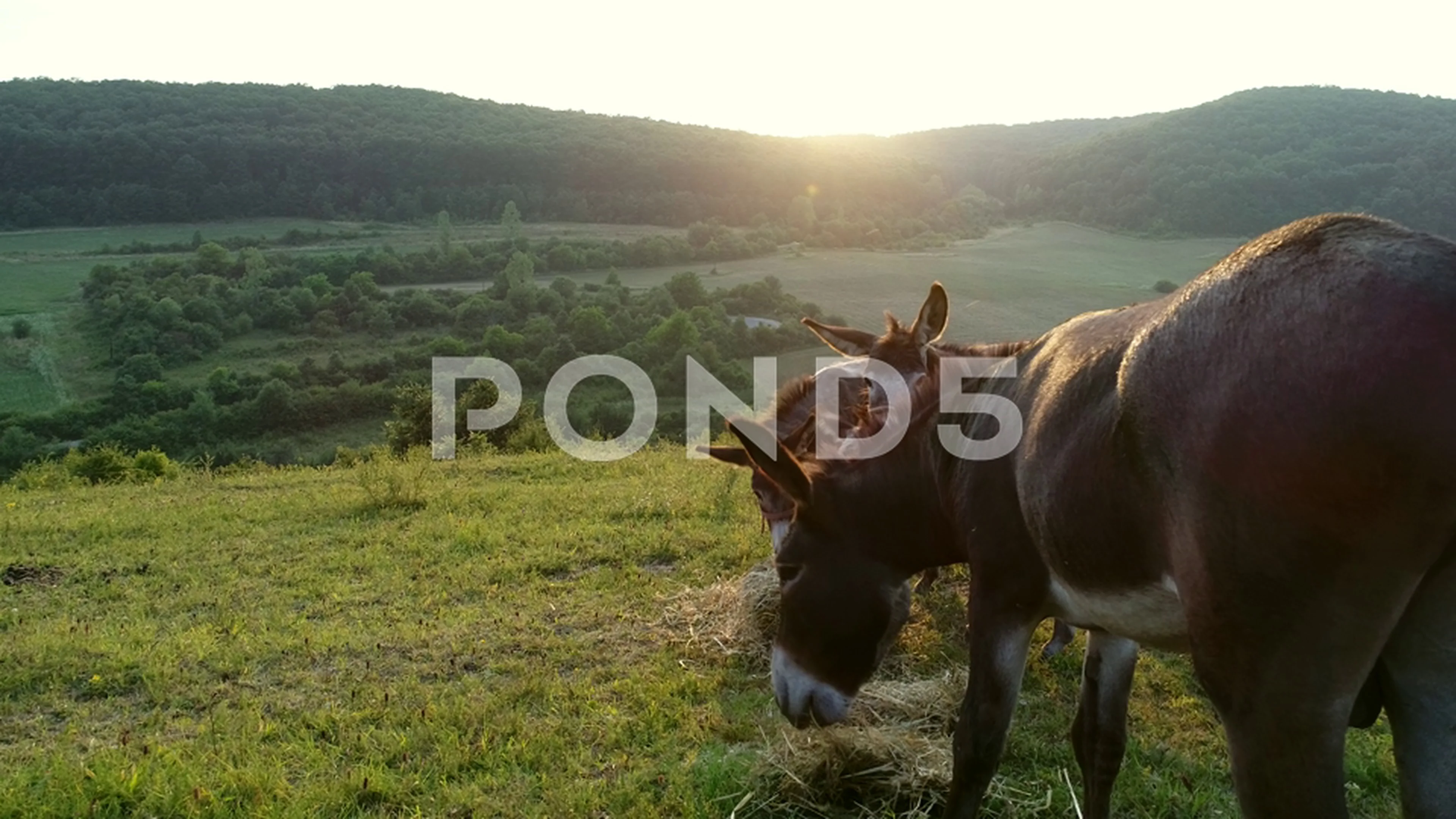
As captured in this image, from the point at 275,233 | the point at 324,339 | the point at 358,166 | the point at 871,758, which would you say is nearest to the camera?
the point at 871,758

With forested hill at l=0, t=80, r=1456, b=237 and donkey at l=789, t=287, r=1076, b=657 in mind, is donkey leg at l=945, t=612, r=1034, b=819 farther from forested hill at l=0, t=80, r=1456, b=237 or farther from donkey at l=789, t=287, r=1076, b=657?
forested hill at l=0, t=80, r=1456, b=237

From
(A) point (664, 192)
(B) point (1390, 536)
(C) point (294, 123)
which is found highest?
(C) point (294, 123)

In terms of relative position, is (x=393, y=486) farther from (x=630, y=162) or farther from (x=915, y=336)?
(x=630, y=162)

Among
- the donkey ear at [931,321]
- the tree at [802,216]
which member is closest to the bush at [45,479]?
the donkey ear at [931,321]

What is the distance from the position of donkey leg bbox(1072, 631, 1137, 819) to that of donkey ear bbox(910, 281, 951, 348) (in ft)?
7.97

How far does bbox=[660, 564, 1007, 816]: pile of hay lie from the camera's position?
383 centimetres

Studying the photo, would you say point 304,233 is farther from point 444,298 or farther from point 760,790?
point 760,790

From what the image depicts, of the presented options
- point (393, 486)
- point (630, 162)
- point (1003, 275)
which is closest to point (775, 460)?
point (393, 486)

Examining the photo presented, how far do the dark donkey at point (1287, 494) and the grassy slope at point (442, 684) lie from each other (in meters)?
2.25

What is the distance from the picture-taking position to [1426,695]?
1745 millimetres

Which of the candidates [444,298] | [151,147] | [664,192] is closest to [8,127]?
[151,147]

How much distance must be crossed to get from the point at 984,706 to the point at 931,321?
319 cm

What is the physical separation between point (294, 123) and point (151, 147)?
1188 cm

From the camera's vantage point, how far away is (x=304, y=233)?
232ft
